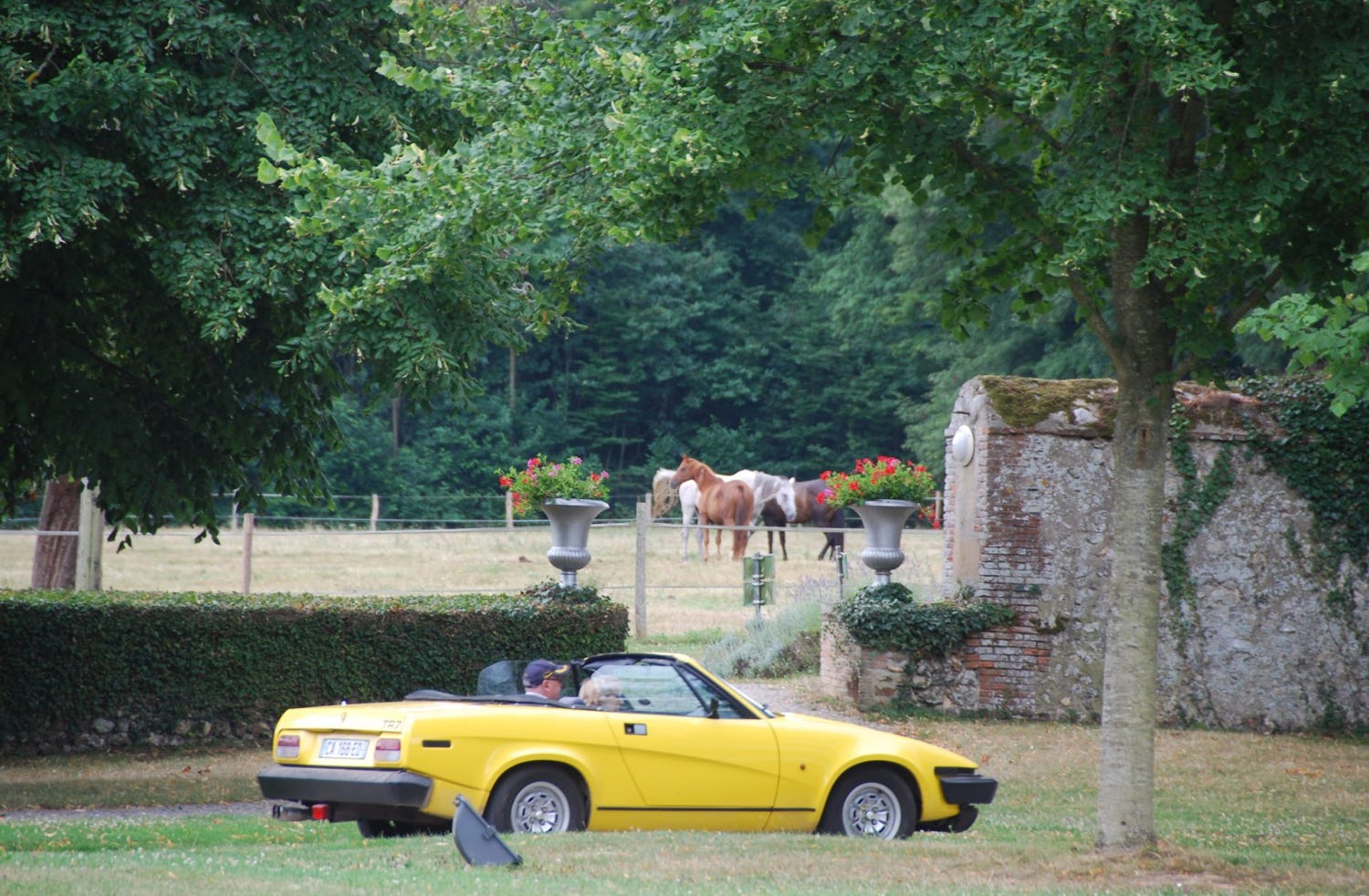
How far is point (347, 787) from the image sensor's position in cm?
853

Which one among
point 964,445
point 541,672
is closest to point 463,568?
point 964,445

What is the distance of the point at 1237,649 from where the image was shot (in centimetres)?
1591

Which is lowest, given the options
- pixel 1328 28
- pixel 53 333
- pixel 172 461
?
pixel 172 461

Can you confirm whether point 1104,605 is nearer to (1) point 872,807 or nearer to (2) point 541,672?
(1) point 872,807

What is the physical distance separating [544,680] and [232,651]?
612cm

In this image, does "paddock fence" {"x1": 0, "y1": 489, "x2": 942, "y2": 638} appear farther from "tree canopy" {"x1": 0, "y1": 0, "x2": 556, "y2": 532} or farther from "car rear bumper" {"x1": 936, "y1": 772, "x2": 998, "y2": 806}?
"car rear bumper" {"x1": 936, "y1": 772, "x2": 998, "y2": 806}

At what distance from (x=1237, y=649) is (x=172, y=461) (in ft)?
36.4

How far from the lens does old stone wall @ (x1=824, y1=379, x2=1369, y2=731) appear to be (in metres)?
15.8

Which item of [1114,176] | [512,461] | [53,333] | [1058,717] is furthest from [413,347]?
[512,461]

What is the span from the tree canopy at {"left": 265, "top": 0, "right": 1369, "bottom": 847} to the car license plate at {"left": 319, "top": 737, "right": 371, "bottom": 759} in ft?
8.90

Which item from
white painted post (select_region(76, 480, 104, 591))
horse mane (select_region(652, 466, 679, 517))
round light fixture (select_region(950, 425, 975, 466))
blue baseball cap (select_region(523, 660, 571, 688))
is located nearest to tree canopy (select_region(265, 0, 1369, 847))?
blue baseball cap (select_region(523, 660, 571, 688))

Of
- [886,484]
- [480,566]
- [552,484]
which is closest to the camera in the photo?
[552,484]

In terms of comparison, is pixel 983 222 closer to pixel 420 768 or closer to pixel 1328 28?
pixel 1328 28

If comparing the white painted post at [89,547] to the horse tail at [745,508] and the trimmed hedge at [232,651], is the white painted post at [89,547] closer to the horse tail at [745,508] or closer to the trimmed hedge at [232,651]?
the trimmed hedge at [232,651]
